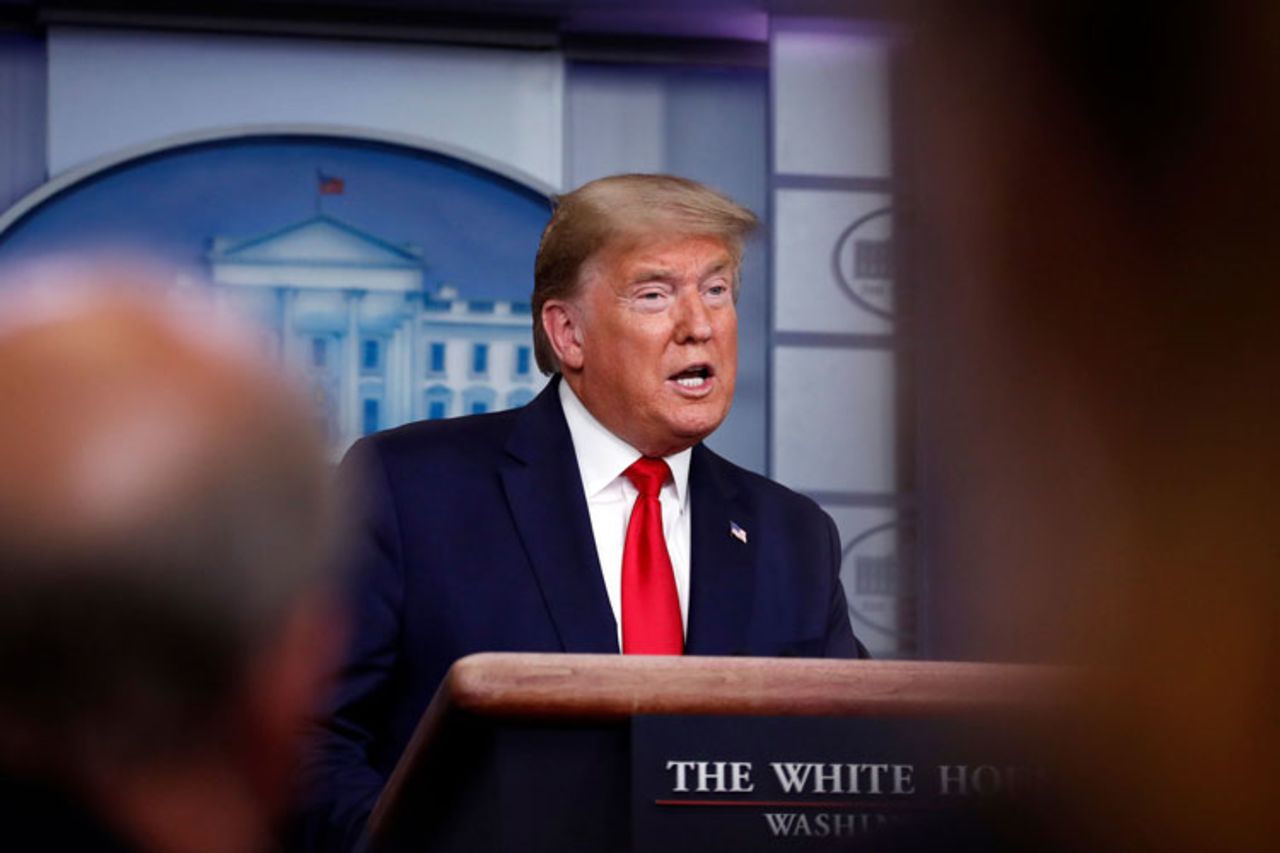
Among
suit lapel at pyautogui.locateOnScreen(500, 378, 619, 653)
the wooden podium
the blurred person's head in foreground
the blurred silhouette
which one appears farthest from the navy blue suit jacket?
the blurred person's head in foreground

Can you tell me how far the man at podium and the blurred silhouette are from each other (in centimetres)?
98

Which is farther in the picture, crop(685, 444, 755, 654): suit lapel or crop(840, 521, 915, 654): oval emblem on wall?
crop(840, 521, 915, 654): oval emblem on wall

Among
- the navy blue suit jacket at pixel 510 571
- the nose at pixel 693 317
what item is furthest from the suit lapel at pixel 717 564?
the nose at pixel 693 317

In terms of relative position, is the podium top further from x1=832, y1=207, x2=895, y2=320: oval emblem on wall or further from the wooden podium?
x1=832, y1=207, x2=895, y2=320: oval emblem on wall

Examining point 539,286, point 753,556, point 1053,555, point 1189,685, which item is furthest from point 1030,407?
point 539,286

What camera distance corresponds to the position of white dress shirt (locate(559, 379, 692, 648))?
5.66ft

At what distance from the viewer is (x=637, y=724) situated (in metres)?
0.73

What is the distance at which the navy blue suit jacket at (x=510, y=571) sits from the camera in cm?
164

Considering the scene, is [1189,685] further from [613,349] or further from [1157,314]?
[613,349]

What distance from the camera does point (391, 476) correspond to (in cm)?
175

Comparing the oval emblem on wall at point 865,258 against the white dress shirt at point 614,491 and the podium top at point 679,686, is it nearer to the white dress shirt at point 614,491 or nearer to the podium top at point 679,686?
the white dress shirt at point 614,491

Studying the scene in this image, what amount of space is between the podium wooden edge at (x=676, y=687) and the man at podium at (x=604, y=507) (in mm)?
848

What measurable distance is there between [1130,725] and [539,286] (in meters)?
1.47

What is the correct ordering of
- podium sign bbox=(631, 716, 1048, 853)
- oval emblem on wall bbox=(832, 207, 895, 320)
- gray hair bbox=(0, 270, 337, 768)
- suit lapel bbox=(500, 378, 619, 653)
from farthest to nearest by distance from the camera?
oval emblem on wall bbox=(832, 207, 895, 320) < suit lapel bbox=(500, 378, 619, 653) < podium sign bbox=(631, 716, 1048, 853) < gray hair bbox=(0, 270, 337, 768)
